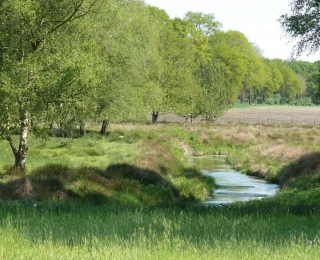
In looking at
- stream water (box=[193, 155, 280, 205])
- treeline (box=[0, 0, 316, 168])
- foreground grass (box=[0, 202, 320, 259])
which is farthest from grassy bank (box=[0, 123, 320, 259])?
treeline (box=[0, 0, 316, 168])

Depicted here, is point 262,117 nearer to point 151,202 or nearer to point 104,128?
point 104,128

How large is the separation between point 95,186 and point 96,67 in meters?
6.78

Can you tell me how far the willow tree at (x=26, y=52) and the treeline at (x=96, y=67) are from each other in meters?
0.05

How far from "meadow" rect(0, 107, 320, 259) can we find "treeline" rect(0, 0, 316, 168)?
2614 millimetres

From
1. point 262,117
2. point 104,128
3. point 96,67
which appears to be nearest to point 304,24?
point 96,67

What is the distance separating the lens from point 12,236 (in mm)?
8664

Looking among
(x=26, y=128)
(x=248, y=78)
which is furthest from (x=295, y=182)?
(x=248, y=78)

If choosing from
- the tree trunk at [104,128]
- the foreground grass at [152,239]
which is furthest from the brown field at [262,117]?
the foreground grass at [152,239]

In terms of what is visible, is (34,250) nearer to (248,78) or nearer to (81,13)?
(81,13)

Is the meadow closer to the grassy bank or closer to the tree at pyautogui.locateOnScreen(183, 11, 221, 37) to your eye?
the grassy bank

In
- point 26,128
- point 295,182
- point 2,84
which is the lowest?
point 295,182

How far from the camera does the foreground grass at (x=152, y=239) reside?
729 cm

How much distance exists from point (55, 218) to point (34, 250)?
3833 mm

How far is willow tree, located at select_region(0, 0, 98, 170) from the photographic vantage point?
23812mm
